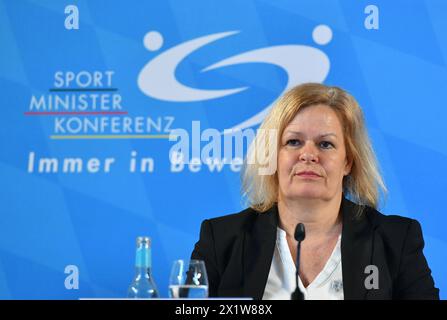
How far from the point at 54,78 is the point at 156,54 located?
54 cm

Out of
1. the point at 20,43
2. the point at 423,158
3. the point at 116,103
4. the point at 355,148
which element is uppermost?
the point at 20,43

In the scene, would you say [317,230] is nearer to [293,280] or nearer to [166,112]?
[293,280]

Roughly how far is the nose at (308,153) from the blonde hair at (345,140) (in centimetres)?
12

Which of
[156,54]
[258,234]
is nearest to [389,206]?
[258,234]

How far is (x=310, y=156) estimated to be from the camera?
2953mm

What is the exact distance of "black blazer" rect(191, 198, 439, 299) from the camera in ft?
9.28

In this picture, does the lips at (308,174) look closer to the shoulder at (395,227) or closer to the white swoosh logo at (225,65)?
the shoulder at (395,227)

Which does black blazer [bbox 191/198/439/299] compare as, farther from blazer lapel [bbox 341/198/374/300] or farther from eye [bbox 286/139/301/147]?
eye [bbox 286/139/301/147]

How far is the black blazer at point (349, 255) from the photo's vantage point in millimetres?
2828

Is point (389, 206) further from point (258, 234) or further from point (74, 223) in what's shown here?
point (74, 223)

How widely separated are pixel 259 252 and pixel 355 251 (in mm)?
348

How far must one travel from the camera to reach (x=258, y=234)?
300cm

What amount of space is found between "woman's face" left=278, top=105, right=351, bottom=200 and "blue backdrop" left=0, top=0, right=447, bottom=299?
972 millimetres

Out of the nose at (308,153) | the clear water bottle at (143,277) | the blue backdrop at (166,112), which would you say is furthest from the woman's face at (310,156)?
the blue backdrop at (166,112)
